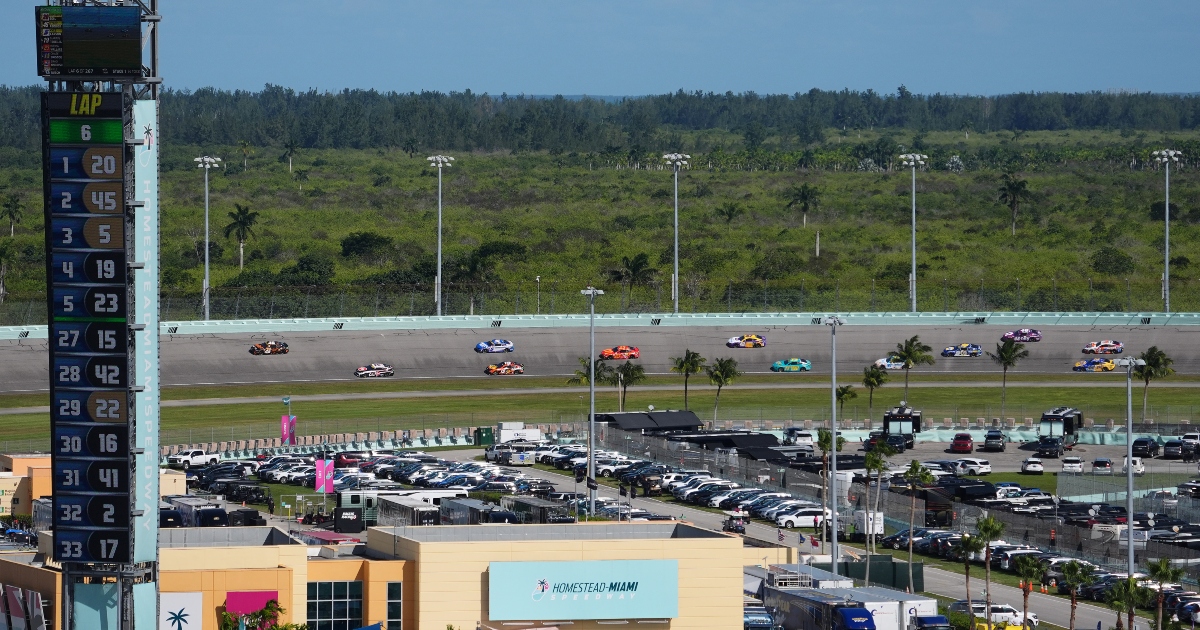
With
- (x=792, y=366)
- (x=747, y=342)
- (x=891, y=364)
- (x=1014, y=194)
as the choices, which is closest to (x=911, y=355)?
(x=891, y=364)

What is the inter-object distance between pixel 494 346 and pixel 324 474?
44.7 m

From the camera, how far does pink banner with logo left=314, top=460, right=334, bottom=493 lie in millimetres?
68812

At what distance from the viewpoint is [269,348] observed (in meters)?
109

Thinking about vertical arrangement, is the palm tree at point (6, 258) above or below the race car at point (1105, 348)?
above

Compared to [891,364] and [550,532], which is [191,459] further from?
[891,364]

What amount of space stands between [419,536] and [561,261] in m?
123

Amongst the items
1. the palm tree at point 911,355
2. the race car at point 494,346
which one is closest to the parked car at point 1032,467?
the palm tree at point 911,355

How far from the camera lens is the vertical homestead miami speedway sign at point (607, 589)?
4075cm

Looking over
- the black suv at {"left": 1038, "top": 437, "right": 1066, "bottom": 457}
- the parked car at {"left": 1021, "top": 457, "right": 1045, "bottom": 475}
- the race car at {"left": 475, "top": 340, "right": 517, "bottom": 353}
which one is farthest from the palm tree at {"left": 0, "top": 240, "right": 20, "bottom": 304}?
the parked car at {"left": 1021, "top": 457, "right": 1045, "bottom": 475}

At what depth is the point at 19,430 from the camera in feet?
283

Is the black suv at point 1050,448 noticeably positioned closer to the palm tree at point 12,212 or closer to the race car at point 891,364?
the race car at point 891,364

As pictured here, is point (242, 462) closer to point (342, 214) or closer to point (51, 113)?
point (51, 113)

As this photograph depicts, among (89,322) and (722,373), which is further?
(722,373)

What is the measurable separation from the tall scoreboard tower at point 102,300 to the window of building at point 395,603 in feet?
21.9
